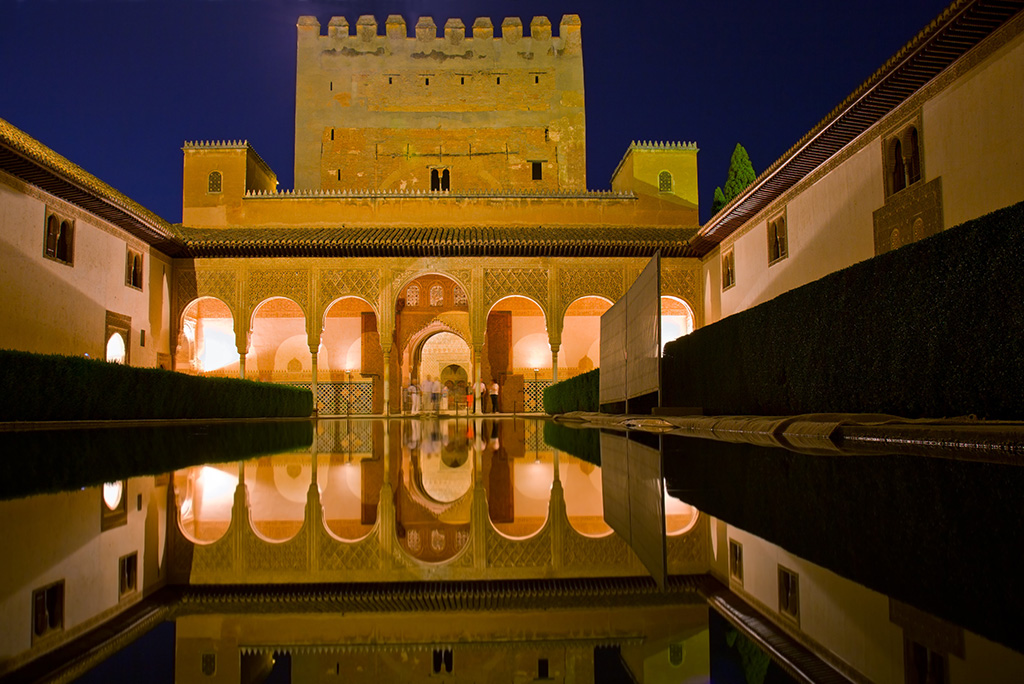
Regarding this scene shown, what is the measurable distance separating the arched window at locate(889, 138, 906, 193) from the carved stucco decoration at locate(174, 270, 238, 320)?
12.1 meters

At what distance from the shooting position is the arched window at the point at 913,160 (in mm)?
8422

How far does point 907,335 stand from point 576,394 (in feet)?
26.2

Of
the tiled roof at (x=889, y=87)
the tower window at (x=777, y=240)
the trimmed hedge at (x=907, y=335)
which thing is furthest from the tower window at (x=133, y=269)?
the tower window at (x=777, y=240)

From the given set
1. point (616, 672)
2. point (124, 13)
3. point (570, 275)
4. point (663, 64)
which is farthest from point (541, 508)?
point (663, 64)

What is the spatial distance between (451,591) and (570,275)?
14.8 meters

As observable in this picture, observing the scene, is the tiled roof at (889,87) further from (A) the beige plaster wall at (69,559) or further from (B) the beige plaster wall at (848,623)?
(A) the beige plaster wall at (69,559)

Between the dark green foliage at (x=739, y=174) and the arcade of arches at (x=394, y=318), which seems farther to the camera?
the dark green foliage at (x=739, y=174)

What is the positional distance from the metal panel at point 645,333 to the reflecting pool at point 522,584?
4.41 metres

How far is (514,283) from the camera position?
1567 cm

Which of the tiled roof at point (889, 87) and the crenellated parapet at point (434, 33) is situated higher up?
the crenellated parapet at point (434, 33)

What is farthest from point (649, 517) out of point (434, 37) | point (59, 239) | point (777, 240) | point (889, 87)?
point (434, 37)

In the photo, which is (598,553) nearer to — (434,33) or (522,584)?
(522,584)

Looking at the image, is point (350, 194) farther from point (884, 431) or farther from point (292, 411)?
point (884, 431)

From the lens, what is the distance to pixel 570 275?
15.6 metres
